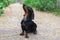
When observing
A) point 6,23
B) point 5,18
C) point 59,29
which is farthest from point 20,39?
point 5,18

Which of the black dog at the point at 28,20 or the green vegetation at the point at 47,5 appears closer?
the black dog at the point at 28,20

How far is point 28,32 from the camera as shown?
6.81m

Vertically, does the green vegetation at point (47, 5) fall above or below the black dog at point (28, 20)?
below

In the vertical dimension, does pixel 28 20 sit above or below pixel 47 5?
above

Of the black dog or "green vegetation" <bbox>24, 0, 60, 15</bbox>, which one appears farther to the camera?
"green vegetation" <bbox>24, 0, 60, 15</bbox>

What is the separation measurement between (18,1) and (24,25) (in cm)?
1186

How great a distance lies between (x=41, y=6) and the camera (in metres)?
12.0

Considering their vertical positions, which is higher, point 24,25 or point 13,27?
point 24,25

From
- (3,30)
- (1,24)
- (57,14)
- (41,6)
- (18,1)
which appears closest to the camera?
(3,30)

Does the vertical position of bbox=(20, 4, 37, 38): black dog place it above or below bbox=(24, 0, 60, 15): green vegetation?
above

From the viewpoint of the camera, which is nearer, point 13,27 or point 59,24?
point 13,27

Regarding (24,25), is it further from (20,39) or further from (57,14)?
(57,14)

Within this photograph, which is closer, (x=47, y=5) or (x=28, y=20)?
(x=28, y=20)

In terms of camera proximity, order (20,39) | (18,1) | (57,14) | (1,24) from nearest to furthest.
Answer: (20,39) < (1,24) < (57,14) < (18,1)
